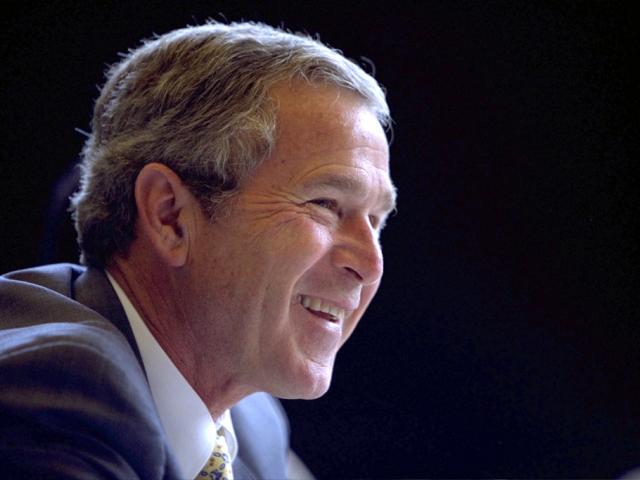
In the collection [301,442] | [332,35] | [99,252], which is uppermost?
[332,35]

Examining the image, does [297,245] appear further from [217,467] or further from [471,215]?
[471,215]

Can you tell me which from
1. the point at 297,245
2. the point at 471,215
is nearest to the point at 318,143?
the point at 297,245

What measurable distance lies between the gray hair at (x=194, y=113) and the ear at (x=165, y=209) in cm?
2

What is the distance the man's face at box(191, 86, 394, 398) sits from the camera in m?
1.39

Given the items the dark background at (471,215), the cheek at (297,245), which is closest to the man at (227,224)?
the cheek at (297,245)

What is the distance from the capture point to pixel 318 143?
1.42 m

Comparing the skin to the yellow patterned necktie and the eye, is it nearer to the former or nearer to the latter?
the eye

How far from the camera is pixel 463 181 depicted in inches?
99.1

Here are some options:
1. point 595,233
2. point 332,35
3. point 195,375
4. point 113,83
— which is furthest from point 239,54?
point 595,233

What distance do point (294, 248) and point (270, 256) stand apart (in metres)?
0.05

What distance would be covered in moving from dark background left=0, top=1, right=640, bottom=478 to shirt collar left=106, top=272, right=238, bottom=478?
1.13m

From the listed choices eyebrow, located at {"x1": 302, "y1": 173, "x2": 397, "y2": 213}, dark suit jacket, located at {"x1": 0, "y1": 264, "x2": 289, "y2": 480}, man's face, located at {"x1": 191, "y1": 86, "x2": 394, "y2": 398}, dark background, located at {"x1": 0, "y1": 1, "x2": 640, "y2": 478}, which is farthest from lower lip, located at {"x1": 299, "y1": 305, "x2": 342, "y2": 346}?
dark background, located at {"x1": 0, "y1": 1, "x2": 640, "y2": 478}

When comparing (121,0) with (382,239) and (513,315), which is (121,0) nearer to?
(382,239)

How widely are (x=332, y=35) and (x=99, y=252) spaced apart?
129 cm
